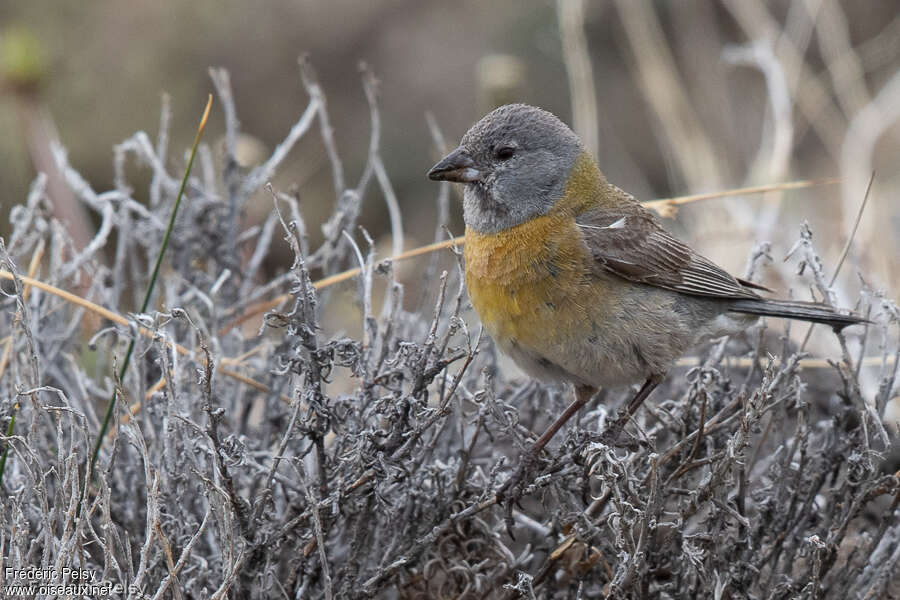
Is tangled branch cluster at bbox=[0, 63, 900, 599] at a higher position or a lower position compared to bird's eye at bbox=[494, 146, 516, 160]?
lower

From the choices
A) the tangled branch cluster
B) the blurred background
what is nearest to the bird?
the tangled branch cluster

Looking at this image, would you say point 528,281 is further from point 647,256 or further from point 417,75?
point 417,75

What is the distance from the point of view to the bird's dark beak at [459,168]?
10.7 ft

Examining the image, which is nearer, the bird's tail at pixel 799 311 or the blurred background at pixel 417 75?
the bird's tail at pixel 799 311

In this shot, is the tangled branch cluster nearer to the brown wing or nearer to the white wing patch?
the brown wing

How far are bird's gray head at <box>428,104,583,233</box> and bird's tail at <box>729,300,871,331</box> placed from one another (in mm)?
714

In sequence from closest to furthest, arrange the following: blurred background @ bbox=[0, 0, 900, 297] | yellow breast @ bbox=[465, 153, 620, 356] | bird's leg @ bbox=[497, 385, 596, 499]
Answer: bird's leg @ bbox=[497, 385, 596, 499] → yellow breast @ bbox=[465, 153, 620, 356] → blurred background @ bbox=[0, 0, 900, 297]

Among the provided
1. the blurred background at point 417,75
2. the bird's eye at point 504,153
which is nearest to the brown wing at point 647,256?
the bird's eye at point 504,153

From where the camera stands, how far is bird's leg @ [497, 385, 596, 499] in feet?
9.12

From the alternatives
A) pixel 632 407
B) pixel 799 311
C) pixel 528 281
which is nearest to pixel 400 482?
pixel 528 281

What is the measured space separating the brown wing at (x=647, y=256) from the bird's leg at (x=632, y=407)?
0.31 m

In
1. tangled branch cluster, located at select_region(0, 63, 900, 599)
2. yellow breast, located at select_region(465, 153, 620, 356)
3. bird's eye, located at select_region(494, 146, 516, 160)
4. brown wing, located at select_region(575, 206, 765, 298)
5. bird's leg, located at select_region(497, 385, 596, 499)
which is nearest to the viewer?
tangled branch cluster, located at select_region(0, 63, 900, 599)

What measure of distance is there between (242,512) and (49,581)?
0.49m

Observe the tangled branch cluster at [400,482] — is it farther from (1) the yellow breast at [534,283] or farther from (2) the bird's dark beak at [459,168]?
(2) the bird's dark beak at [459,168]
